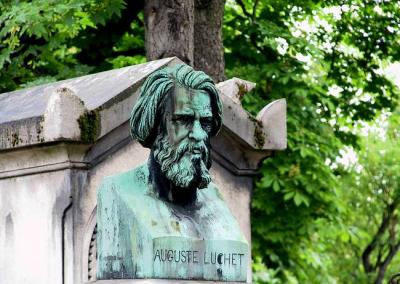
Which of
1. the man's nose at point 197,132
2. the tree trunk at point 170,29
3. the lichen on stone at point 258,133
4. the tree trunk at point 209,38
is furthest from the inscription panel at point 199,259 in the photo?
the tree trunk at point 209,38

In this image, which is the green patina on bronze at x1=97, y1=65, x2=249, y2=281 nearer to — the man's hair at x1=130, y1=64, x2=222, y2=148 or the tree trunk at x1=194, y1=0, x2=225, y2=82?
the man's hair at x1=130, y1=64, x2=222, y2=148

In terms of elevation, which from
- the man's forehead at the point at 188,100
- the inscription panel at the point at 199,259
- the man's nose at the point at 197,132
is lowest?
the inscription panel at the point at 199,259

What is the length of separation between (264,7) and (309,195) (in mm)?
2674

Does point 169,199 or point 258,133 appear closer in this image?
point 169,199

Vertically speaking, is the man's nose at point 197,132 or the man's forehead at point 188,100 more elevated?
the man's forehead at point 188,100

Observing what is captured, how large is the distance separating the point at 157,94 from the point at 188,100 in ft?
0.45

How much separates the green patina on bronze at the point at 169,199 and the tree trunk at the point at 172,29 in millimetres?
5805

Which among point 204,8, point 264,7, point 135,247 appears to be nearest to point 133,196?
point 135,247

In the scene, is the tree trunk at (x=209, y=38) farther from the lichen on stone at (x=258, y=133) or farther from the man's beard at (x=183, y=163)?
the man's beard at (x=183, y=163)

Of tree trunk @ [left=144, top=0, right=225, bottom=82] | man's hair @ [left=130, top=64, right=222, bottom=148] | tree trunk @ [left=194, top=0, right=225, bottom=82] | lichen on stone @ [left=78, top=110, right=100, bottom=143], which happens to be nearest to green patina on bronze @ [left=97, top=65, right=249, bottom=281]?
man's hair @ [left=130, top=64, right=222, bottom=148]

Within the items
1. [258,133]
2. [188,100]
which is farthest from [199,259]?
[258,133]

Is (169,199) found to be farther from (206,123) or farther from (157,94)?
(157,94)

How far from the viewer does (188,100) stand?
21.8 feet

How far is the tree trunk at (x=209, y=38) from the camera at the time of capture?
545 inches
